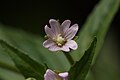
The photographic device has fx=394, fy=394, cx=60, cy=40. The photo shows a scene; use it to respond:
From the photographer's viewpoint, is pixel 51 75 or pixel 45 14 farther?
pixel 45 14

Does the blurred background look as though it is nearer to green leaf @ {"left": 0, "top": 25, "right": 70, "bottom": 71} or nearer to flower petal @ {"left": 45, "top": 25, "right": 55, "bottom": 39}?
green leaf @ {"left": 0, "top": 25, "right": 70, "bottom": 71}

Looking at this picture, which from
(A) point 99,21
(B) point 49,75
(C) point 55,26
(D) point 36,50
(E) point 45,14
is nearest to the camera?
(B) point 49,75

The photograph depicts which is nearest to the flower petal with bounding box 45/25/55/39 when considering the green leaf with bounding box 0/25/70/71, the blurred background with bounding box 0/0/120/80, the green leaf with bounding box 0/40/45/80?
the green leaf with bounding box 0/40/45/80

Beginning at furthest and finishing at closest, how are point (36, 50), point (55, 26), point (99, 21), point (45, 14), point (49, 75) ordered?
1. point (45, 14)
2. point (36, 50)
3. point (99, 21)
4. point (55, 26)
5. point (49, 75)

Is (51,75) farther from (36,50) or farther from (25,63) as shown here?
(36,50)

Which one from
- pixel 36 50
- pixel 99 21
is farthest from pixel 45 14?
pixel 99 21

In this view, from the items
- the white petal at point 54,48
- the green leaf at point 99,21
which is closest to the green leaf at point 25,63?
the white petal at point 54,48

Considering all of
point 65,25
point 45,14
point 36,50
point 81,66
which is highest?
point 65,25
